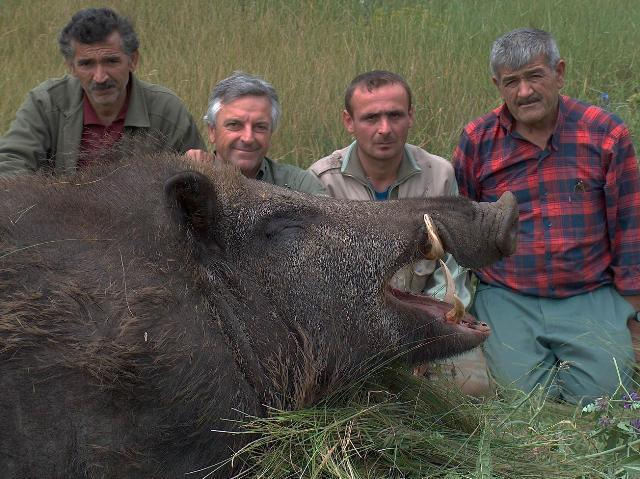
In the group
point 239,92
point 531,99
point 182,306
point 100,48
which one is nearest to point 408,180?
point 531,99

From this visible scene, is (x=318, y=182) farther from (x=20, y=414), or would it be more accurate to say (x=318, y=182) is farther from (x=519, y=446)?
(x=20, y=414)

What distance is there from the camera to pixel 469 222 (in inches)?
153

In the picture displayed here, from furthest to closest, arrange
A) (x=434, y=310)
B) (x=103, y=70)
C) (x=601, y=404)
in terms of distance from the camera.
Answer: (x=103, y=70)
(x=434, y=310)
(x=601, y=404)

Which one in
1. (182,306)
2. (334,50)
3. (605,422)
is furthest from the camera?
(334,50)

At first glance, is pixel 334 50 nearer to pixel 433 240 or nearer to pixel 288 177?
pixel 288 177

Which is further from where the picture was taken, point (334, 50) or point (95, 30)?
point (334, 50)

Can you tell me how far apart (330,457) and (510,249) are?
1.20m

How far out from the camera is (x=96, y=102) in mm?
5668

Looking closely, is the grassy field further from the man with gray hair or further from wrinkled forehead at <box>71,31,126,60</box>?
wrinkled forehead at <box>71,31,126,60</box>

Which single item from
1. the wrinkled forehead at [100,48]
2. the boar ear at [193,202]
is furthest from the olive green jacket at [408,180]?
the boar ear at [193,202]

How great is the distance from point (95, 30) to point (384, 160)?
1848mm

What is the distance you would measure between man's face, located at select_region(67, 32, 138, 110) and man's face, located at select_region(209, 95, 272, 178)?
2.27 ft

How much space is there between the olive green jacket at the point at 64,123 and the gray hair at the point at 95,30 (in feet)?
0.67

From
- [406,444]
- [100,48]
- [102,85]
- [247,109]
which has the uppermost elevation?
[100,48]
